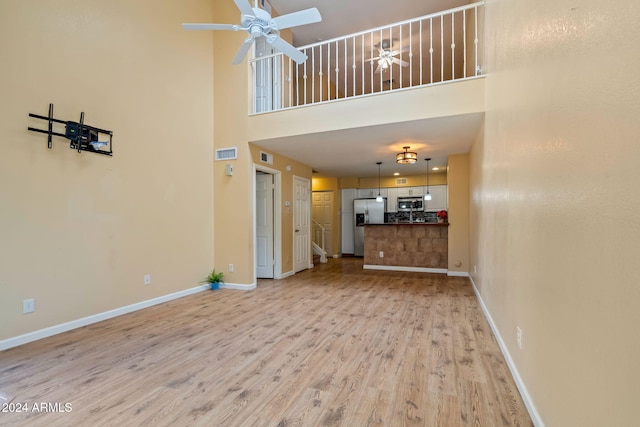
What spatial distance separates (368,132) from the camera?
429 cm

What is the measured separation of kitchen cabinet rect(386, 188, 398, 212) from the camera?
9023 millimetres

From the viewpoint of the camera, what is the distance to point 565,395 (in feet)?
4.22

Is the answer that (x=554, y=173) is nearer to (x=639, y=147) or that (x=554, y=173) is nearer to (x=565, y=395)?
(x=639, y=147)

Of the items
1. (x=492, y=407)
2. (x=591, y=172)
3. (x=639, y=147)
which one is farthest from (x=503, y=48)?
(x=492, y=407)

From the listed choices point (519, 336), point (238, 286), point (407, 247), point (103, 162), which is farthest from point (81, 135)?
point (407, 247)

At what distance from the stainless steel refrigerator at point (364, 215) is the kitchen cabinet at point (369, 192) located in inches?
10.3

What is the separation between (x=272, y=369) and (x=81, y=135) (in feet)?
10.2

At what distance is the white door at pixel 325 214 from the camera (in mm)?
9195

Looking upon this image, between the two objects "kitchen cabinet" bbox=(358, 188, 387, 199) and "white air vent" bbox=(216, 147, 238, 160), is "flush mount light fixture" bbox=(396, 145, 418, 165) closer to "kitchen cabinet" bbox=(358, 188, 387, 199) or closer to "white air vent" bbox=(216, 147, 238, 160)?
"white air vent" bbox=(216, 147, 238, 160)

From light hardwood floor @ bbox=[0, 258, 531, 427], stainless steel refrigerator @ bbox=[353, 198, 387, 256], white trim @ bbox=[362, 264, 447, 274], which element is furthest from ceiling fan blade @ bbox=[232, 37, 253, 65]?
stainless steel refrigerator @ bbox=[353, 198, 387, 256]

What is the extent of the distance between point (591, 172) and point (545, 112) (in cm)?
62

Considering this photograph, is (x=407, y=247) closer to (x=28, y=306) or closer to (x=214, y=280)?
(x=214, y=280)

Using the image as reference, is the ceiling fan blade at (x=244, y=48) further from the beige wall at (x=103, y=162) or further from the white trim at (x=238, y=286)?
the white trim at (x=238, y=286)

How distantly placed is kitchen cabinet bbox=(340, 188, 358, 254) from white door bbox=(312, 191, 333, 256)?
0.34 m
